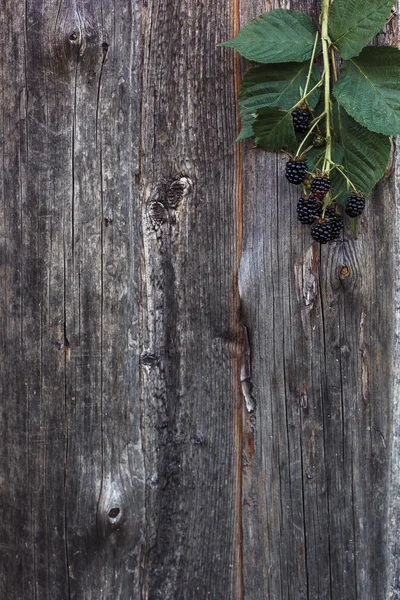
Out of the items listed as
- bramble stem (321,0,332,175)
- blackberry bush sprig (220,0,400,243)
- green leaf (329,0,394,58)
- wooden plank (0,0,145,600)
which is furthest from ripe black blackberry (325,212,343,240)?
wooden plank (0,0,145,600)

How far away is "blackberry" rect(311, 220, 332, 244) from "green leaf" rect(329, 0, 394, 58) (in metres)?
0.36

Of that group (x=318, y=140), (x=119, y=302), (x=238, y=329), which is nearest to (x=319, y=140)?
(x=318, y=140)

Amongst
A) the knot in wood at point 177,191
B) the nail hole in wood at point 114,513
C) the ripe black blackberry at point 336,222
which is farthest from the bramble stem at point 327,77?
the nail hole in wood at point 114,513

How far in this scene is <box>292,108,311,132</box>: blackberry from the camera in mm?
1160

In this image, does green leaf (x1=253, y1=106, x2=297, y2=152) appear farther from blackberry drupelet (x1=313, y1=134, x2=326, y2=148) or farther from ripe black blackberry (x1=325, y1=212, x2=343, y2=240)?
ripe black blackberry (x1=325, y1=212, x2=343, y2=240)

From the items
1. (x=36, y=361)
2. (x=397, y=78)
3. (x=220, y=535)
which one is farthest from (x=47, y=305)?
(x=397, y=78)

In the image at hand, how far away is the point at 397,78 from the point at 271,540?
43.8 inches

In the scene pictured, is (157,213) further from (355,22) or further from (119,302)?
(355,22)

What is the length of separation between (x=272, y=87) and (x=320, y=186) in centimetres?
26

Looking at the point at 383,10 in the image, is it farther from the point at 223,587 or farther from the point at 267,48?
the point at 223,587

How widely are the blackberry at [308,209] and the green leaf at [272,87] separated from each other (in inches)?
7.9

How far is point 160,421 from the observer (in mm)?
1316

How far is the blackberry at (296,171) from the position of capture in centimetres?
115

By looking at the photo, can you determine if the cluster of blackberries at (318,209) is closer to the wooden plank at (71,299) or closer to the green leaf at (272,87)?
the green leaf at (272,87)
